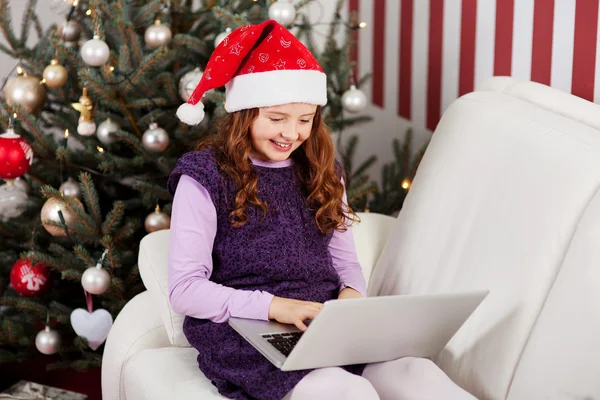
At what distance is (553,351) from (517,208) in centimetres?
28

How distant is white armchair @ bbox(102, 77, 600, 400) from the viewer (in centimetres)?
130

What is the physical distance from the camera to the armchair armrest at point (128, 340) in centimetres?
165

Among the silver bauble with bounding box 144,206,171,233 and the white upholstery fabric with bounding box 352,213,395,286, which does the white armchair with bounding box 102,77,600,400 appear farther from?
the silver bauble with bounding box 144,206,171,233

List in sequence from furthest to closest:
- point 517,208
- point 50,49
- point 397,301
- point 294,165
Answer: point 50,49, point 294,165, point 517,208, point 397,301

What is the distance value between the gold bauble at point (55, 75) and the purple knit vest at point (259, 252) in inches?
26.6

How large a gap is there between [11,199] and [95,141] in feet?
0.89

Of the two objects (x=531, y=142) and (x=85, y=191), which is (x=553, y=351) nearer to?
(x=531, y=142)

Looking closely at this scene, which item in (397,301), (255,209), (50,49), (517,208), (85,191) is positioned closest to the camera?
(397,301)

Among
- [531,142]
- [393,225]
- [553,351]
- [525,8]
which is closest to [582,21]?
[525,8]

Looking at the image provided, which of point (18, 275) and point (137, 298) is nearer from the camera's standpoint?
point (137, 298)

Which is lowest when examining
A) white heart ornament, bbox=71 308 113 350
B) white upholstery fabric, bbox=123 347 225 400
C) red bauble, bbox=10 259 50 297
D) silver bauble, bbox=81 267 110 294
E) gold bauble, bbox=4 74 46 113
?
white heart ornament, bbox=71 308 113 350

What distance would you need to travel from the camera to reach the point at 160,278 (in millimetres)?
1690

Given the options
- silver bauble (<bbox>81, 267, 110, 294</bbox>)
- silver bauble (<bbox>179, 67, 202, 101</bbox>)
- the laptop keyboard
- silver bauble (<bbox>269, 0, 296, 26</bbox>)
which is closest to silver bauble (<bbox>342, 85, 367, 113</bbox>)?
silver bauble (<bbox>269, 0, 296, 26</bbox>)

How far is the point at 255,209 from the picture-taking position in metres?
1.56
